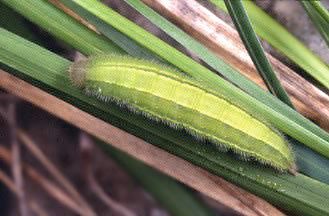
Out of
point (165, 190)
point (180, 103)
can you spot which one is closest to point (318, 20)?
point (180, 103)

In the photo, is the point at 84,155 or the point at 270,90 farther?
the point at 84,155

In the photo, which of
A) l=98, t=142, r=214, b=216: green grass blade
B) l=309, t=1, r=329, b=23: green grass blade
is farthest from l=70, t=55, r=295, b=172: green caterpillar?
l=98, t=142, r=214, b=216: green grass blade

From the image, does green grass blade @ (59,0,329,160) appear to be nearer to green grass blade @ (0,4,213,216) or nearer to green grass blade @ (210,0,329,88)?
green grass blade @ (210,0,329,88)

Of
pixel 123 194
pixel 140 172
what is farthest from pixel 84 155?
pixel 140 172

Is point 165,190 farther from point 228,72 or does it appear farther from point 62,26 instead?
point 62,26

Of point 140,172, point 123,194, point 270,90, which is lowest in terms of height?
point 123,194

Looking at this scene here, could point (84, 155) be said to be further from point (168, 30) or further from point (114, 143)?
point (168, 30)

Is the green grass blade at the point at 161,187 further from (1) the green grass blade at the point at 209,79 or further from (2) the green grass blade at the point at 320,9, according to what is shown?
(2) the green grass blade at the point at 320,9
